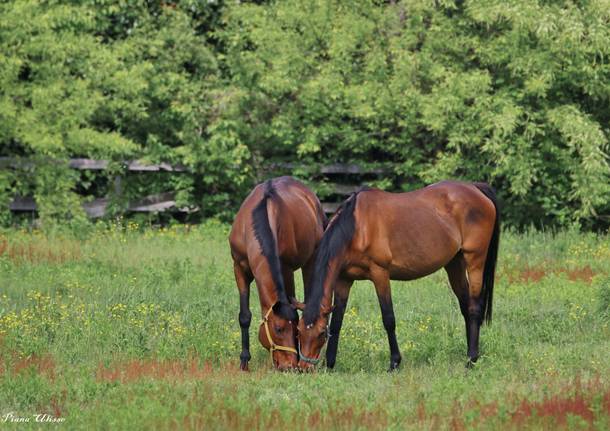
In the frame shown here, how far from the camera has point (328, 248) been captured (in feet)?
31.5

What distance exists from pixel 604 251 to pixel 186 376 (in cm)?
987

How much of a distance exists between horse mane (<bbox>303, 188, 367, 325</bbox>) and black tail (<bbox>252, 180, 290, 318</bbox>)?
9.4 inches

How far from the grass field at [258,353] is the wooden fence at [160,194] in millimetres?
6153

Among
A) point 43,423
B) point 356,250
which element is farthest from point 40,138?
point 43,423

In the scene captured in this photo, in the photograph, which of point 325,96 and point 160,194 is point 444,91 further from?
point 160,194

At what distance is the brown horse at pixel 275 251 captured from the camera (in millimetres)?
9312

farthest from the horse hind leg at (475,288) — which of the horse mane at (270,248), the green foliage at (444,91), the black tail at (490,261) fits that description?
the green foliage at (444,91)

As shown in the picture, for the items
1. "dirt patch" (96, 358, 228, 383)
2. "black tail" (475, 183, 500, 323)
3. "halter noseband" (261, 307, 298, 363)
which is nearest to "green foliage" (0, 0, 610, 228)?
"black tail" (475, 183, 500, 323)

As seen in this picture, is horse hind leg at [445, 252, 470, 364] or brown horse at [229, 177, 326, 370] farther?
horse hind leg at [445, 252, 470, 364]

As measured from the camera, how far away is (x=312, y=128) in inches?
867

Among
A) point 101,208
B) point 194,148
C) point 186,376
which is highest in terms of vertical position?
point 186,376

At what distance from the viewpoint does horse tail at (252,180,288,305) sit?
9.39 meters

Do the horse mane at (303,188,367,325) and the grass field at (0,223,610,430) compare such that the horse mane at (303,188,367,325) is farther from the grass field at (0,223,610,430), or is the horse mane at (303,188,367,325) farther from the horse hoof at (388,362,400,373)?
the horse hoof at (388,362,400,373)

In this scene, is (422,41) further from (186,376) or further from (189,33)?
(186,376)
